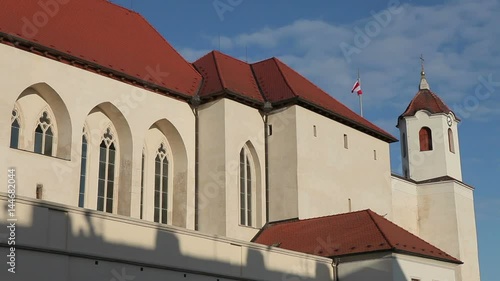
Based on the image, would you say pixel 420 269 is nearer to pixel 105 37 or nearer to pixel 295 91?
pixel 295 91

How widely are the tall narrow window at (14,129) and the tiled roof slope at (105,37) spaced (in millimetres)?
2375

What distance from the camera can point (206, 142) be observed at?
2884 centimetres

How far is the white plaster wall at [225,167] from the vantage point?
27891 mm

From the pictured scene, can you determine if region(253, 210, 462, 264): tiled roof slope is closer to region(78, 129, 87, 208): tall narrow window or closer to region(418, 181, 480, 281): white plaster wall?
region(78, 129, 87, 208): tall narrow window

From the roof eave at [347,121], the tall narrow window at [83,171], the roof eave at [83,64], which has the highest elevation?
the roof eave at [347,121]

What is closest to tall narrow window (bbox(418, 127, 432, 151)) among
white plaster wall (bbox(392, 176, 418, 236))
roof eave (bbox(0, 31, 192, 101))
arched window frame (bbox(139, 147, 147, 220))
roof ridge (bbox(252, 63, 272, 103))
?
white plaster wall (bbox(392, 176, 418, 236))

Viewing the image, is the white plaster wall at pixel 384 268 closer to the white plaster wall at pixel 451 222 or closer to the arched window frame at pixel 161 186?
the arched window frame at pixel 161 186

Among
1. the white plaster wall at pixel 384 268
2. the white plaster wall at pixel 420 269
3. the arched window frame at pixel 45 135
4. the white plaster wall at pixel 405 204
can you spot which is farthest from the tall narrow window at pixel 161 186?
the white plaster wall at pixel 405 204

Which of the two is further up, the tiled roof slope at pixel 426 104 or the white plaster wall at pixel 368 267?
the tiled roof slope at pixel 426 104

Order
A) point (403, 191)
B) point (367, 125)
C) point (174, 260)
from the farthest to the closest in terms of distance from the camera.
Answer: point (403, 191), point (367, 125), point (174, 260)

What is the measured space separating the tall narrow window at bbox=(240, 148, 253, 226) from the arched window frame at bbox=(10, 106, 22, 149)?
9.21m

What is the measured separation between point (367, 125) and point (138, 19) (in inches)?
432

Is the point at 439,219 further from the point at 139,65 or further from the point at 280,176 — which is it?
the point at 139,65

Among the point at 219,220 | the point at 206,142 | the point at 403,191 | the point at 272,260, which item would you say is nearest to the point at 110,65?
the point at 206,142
